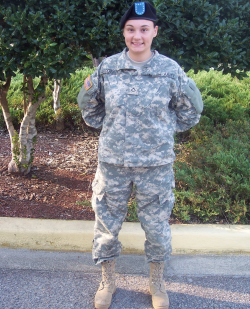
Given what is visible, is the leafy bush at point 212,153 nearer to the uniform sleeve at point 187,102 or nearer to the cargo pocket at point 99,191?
the cargo pocket at point 99,191

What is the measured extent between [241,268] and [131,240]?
87 cm

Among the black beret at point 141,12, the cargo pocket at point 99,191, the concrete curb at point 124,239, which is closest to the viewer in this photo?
the black beret at point 141,12

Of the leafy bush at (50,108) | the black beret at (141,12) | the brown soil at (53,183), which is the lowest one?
the brown soil at (53,183)

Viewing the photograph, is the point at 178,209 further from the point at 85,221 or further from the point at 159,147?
the point at 159,147

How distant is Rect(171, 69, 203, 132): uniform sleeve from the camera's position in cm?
213

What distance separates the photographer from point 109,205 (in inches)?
88.5

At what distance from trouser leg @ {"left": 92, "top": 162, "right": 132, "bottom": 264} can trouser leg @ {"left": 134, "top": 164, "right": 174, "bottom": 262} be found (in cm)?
10

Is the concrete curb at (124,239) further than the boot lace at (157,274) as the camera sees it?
Yes

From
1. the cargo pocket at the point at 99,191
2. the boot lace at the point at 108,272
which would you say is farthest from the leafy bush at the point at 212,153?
the cargo pocket at the point at 99,191

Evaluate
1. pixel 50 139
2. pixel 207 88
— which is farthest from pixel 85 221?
pixel 207 88

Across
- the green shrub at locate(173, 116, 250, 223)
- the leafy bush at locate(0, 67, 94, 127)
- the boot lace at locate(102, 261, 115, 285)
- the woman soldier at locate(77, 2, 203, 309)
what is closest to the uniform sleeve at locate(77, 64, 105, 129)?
the woman soldier at locate(77, 2, 203, 309)

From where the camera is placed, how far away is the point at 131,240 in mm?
2773

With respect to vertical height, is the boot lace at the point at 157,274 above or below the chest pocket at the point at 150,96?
below

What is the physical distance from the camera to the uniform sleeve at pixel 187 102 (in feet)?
6.99
